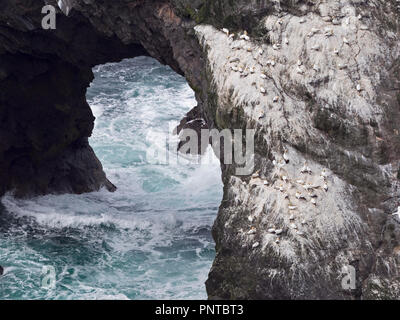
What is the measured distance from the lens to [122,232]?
29312mm

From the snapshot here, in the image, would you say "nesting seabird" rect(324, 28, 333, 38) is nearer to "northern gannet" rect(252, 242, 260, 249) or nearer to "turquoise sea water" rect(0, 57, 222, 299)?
"northern gannet" rect(252, 242, 260, 249)

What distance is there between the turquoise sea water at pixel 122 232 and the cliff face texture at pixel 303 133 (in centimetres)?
697

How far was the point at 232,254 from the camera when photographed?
18.0 m

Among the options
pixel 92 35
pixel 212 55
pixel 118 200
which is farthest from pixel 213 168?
pixel 212 55

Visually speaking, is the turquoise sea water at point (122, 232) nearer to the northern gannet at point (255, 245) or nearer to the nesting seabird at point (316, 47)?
the northern gannet at point (255, 245)

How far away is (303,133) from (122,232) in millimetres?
12683

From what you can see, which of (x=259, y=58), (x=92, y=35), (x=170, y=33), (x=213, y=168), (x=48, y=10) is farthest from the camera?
(x=213, y=168)

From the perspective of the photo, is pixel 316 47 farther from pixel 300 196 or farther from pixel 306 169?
pixel 300 196

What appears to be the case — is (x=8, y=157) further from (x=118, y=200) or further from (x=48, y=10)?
(x=48, y=10)

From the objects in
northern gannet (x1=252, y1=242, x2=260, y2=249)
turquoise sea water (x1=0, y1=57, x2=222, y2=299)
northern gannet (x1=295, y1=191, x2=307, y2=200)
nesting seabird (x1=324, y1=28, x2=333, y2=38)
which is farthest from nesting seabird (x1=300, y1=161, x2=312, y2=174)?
turquoise sea water (x1=0, y1=57, x2=222, y2=299)

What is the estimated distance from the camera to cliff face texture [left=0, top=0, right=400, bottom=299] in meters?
17.3

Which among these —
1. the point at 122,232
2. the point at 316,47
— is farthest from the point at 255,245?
the point at 122,232

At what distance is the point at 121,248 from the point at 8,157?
21.0ft

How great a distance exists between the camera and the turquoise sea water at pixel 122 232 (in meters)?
25.2
